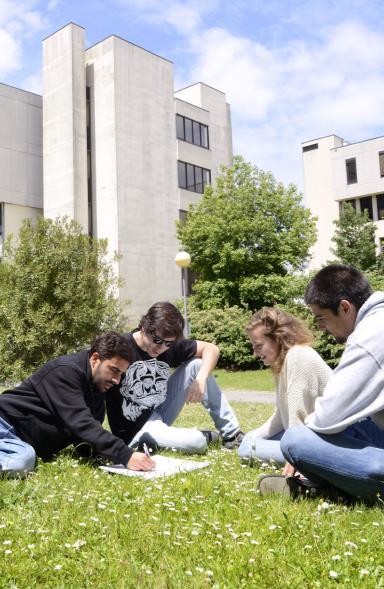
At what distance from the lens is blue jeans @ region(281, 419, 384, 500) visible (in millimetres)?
3770

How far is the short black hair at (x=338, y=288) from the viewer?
3.91 meters

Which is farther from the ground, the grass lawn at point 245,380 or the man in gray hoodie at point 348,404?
the man in gray hoodie at point 348,404

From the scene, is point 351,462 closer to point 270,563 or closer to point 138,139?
point 270,563

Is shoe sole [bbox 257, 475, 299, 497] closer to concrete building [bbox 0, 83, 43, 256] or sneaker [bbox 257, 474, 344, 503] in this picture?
sneaker [bbox 257, 474, 344, 503]

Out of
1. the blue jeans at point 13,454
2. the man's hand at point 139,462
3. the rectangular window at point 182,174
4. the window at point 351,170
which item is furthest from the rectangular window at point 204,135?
the man's hand at point 139,462

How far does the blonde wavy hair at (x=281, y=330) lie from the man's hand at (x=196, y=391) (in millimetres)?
1368

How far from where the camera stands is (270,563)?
2967mm

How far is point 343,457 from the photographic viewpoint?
12.5ft

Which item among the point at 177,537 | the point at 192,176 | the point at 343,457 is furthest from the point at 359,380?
the point at 192,176

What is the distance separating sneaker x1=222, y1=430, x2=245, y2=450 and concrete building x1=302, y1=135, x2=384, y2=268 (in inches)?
1605

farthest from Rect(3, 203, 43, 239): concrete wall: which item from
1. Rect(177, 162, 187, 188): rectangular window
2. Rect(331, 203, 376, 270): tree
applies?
Rect(331, 203, 376, 270): tree

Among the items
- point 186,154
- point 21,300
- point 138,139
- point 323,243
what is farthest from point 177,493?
point 323,243

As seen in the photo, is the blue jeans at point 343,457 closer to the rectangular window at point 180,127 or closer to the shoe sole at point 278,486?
the shoe sole at point 278,486

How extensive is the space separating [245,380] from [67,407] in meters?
19.7
